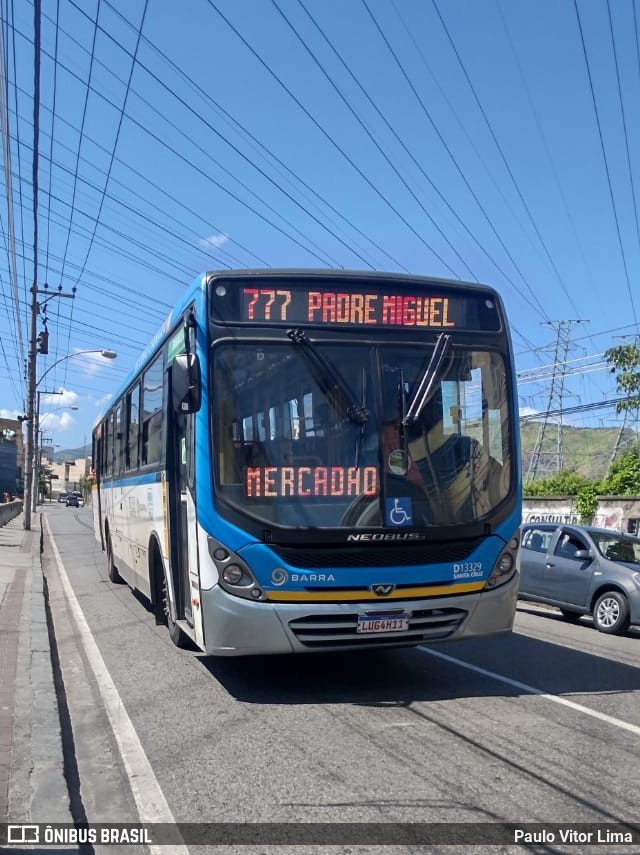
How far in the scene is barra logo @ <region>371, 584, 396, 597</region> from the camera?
21.0 ft

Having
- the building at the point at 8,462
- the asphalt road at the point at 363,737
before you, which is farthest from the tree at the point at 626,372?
the building at the point at 8,462

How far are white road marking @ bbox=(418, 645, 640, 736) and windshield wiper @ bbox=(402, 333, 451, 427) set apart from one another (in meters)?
2.62

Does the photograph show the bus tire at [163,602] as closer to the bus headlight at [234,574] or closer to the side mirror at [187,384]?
the bus headlight at [234,574]

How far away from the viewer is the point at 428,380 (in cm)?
679

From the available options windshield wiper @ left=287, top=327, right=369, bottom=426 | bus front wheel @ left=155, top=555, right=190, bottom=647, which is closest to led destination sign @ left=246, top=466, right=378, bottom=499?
windshield wiper @ left=287, top=327, right=369, bottom=426

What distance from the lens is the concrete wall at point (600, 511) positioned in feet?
Answer: 73.1

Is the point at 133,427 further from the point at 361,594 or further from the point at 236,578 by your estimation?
the point at 361,594

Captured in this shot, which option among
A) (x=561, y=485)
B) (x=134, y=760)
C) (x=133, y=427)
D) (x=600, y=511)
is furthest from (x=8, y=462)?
(x=134, y=760)

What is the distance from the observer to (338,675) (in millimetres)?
7637

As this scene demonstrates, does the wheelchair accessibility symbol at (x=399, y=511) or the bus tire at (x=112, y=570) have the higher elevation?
the wheelchair accessibility symbol at (x=399, y=511)

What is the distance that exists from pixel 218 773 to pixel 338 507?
216cm

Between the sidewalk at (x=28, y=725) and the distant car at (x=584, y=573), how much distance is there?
20.6ft

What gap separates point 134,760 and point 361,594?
6.65 feet

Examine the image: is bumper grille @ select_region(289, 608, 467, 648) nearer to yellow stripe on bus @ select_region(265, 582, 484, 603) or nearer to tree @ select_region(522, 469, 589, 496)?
yellow stripe on bus @ select_region(265, 582, 484, 603)
